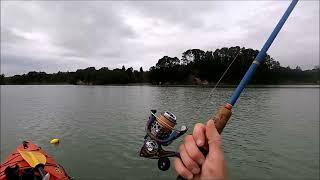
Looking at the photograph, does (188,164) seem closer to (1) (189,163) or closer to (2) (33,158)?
(1) (189,163)

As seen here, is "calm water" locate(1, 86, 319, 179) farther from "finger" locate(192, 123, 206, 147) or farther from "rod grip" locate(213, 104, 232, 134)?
"finger" locate(192, 123, 206, 147)

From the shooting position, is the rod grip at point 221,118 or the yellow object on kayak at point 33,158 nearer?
the rod grip at point 221,118

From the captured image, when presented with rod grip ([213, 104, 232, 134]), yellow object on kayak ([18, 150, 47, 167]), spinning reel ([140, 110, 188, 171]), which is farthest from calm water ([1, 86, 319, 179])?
rod grip ([213, 104, 232, 134])

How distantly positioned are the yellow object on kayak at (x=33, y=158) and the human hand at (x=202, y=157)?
735 cm

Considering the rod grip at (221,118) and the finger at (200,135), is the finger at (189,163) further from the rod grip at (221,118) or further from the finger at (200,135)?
the rod grip at (221,118)

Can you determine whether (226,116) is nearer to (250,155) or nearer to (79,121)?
(250,155)

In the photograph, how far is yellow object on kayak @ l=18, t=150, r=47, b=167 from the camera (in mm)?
8703

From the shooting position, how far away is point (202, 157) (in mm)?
1950

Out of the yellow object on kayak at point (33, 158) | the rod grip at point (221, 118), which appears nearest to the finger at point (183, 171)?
the rod grip at point (221, 118)

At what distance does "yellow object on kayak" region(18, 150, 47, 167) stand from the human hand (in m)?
7.35

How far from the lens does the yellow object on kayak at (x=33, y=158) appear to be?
8.70 metres

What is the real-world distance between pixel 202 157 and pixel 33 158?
315 inches

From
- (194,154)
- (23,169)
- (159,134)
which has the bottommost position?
(23,169)

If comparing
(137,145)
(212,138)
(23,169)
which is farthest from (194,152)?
(137,145)
